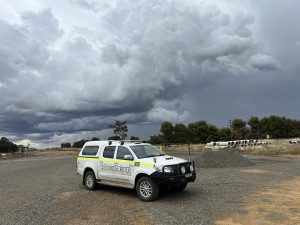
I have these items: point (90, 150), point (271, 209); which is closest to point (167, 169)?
point (271, 209)

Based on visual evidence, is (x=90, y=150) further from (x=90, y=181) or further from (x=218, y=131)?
(x=218, y=131)

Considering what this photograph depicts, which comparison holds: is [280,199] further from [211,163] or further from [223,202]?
[211,163]

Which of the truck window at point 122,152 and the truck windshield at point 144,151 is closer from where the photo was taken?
the truck windshield at point 144,151

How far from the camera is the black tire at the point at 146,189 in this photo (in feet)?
42.9

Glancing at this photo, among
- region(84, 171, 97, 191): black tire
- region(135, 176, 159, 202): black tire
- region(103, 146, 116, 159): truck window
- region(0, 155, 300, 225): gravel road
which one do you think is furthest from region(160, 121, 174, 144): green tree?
region(135, 176, 159, 202): black tire

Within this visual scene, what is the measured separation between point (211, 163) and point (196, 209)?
16407mm

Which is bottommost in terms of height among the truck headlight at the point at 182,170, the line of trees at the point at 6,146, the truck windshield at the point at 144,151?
the truck headlight at the point at 182,170

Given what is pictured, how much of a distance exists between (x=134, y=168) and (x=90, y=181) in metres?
3.27

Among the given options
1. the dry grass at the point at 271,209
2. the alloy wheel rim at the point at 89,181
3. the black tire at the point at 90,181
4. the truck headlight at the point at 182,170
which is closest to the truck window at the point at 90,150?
the black tire at the point at 90,181

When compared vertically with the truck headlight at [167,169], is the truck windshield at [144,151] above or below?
above

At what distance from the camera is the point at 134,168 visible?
13.9 m

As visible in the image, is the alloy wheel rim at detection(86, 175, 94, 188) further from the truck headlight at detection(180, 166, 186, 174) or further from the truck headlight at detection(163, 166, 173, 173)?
the truck headlight at detection(180, 166, 186, 174)

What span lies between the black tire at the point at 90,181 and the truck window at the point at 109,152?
1193 millimetres

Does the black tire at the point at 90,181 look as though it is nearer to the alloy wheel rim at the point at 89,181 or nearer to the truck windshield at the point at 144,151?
the alloy wheel rim at the point at 89,181
